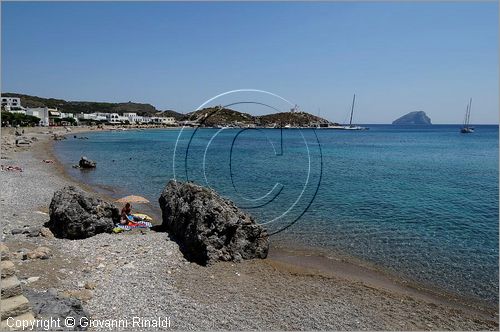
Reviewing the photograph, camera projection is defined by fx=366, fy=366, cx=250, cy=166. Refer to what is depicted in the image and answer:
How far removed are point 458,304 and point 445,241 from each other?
7.39 m

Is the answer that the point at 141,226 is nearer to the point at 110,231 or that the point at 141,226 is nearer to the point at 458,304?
the point at 110,231

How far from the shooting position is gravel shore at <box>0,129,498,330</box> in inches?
429

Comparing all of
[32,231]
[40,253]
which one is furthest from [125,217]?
[40,253]

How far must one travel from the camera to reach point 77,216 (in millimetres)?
16875

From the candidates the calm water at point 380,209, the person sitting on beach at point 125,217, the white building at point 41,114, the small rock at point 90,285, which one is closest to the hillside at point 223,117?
the calm water at point 380,209

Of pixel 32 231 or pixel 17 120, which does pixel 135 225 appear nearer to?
pixel 32 231

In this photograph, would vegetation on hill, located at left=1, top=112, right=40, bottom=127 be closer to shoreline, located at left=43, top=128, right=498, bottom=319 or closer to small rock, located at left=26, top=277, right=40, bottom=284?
small rock, located at left=26, top=277, right=40, bottom=284

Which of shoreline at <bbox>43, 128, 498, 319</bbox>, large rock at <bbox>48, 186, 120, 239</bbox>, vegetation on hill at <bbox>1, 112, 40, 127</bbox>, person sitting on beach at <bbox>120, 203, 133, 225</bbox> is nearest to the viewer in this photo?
shoreline at <bbox>43, 128, 498, 319</bbox>

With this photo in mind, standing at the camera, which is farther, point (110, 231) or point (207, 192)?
point (110, 231)

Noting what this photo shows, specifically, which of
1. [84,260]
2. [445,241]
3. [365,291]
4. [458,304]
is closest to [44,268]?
[84,260]

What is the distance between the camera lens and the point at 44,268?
42.5ft

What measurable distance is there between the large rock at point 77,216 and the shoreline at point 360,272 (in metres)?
8.32

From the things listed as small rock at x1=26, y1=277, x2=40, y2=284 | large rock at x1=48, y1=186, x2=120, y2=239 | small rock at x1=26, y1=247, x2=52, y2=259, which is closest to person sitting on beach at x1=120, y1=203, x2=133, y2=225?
large rock at x1=48, y1=186, x2=120, y2=239

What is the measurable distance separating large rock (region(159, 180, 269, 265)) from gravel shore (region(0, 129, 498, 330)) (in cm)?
54
